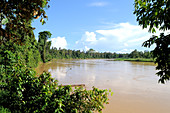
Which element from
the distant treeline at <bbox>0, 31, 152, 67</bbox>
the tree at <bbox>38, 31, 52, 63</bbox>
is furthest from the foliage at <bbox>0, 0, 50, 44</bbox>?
the tree at <bbox>38, 31, 52, 63</bbox>

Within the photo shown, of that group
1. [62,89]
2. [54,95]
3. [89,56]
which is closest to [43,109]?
[54,95]

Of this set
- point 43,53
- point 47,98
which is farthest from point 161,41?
point 43,53

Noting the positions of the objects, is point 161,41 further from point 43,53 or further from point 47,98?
point 43,53

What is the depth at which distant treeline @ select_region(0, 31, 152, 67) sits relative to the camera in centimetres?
857

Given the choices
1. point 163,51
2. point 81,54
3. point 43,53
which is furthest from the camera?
point 81,54

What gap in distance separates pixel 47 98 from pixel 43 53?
31576 millimetres

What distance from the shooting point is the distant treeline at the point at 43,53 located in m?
8.57

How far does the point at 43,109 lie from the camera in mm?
3488

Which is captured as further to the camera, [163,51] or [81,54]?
[81,54]

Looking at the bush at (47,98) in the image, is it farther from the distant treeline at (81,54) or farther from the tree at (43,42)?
the distant treeline at (81,54)

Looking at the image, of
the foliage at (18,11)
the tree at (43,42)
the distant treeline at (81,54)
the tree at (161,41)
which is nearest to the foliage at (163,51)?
the tree at (161,41)

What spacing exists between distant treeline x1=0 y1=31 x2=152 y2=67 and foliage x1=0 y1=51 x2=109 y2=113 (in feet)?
4.74

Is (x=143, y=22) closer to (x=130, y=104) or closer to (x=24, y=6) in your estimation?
(x=24, y=6)

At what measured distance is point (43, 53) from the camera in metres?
33.4
